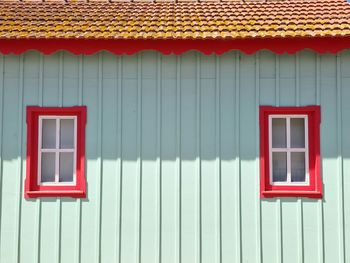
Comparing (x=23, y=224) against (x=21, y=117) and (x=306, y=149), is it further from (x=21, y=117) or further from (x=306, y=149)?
(x=306, y=149)

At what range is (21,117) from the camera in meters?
6.21

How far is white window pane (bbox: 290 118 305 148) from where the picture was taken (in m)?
6.27

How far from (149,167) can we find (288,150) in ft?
6.84

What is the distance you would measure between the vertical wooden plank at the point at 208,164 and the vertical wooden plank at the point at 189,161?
0.27 feet

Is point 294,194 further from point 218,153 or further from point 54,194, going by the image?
point 54,194

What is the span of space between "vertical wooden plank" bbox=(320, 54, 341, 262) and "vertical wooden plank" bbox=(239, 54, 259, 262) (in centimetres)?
102

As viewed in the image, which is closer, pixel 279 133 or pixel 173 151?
pixel 173 151

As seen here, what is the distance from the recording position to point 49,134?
6.32 metres

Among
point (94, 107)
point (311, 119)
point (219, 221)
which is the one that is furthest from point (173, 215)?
point (311, 119)

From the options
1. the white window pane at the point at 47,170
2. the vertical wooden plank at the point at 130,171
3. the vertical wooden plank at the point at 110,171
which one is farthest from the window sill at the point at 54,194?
the vertical wooden plank at the point at 130,171

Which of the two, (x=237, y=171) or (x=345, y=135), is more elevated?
(x=345, y=135)

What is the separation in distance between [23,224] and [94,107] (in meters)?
2.02

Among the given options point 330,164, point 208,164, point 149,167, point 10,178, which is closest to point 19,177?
point 10,178

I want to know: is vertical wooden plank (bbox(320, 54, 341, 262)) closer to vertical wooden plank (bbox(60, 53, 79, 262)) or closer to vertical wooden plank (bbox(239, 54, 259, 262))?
vertical wooden plank (bbox(239, 54, 259, 262))
